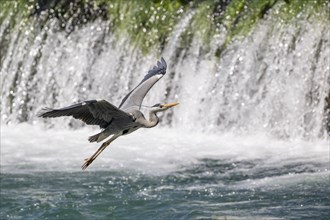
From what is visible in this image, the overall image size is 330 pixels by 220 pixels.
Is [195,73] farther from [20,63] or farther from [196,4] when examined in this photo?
[20,63]

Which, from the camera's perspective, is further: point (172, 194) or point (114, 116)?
point (172, 194)

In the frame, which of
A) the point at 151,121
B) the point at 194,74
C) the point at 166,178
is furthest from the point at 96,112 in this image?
the point at 194,74

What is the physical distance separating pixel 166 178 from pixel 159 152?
1.48 meters

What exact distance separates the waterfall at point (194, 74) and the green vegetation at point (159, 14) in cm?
11

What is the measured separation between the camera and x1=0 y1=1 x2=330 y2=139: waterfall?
1421 cm

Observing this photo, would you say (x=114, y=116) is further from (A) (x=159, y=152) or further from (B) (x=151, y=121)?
(A) (x=159, y=152)

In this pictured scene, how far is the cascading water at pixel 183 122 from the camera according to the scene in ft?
36.8

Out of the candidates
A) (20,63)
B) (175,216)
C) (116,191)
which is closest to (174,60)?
(20,63)

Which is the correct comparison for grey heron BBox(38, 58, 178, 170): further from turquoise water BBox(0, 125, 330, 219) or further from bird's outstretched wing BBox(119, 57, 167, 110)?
turquoise water BBox(0, 125, 330, 219)

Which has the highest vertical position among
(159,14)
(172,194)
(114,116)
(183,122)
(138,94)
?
(159,14)

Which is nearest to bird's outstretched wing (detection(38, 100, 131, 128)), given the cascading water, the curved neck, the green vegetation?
the curved neck

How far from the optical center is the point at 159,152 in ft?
44.9

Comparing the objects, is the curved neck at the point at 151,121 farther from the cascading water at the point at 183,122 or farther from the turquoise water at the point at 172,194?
the cascading water at the point at 183,122

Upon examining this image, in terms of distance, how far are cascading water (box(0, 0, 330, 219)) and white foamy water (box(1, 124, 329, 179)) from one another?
0.6 inches
